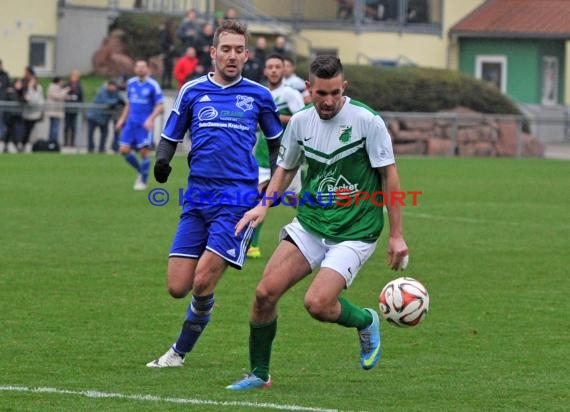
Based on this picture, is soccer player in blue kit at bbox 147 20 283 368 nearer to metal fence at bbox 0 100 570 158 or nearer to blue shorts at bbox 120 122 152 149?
blue shorts at bbox 120 122 152 149

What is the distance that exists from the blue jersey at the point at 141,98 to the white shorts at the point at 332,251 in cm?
1447

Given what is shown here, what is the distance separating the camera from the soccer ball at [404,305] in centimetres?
817

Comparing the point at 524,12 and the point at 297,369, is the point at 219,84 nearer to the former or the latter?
the point at 297,369

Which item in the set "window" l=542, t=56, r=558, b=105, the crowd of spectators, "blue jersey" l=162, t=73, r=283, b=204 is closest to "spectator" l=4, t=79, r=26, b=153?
the crowd of spectators

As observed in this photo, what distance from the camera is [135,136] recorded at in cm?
2267

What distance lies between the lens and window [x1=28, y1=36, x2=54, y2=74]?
39.8 m

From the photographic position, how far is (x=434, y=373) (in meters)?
8.64

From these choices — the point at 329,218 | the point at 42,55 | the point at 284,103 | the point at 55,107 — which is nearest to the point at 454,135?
the point at 55,107

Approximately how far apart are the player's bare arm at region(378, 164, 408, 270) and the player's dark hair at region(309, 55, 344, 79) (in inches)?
25.5

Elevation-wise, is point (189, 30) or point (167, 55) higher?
point (189, 30)

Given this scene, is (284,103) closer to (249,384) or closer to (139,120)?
(249,384)

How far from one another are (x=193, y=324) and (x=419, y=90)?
1171 inches

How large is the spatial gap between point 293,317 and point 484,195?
1339cm

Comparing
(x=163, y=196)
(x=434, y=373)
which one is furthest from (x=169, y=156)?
(x=163, y=196)
